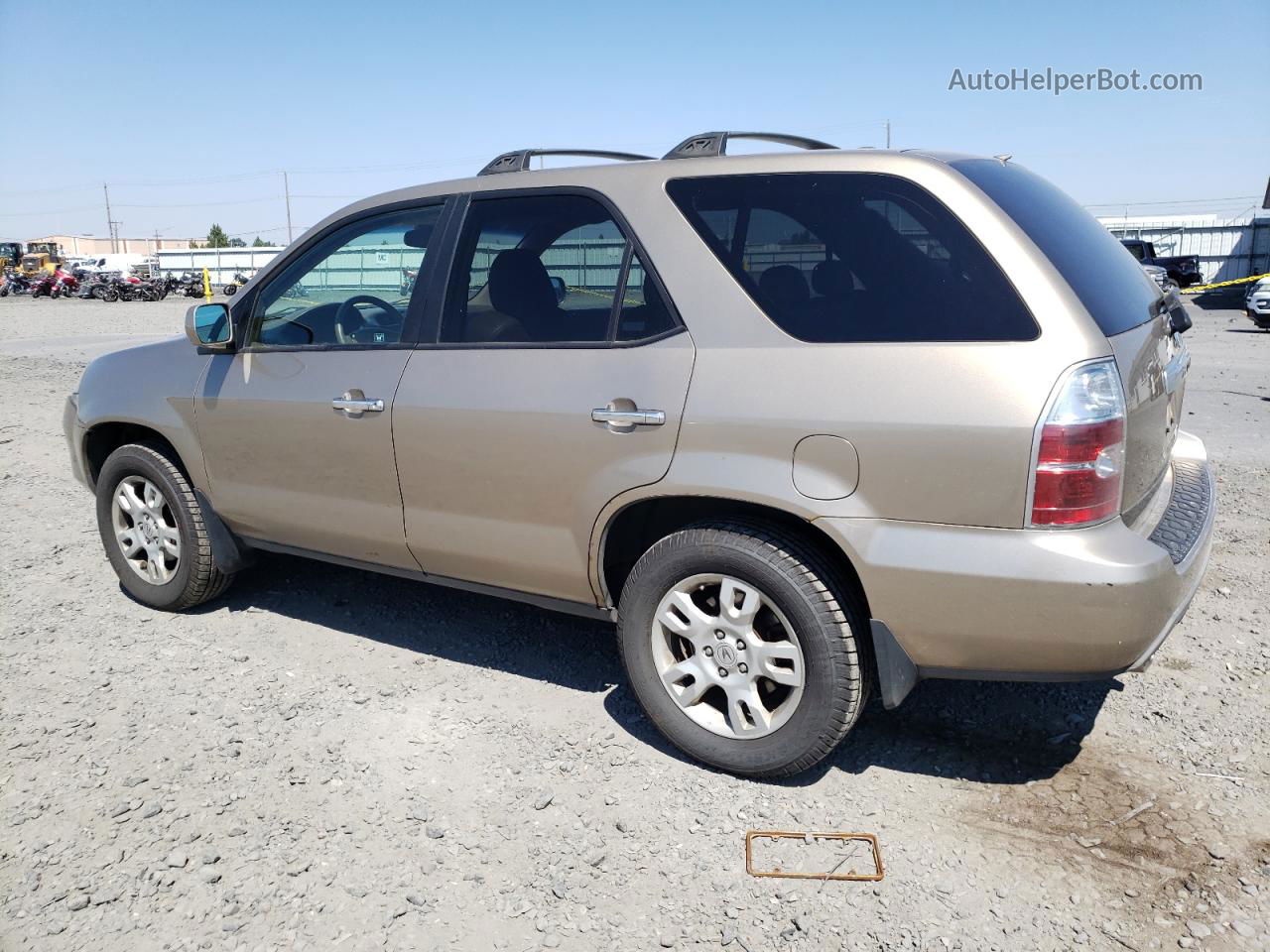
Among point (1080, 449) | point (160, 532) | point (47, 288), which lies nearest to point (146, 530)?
point (160, 532)

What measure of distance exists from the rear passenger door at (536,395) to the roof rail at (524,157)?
17 centimetres

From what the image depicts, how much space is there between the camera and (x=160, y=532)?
4.67m

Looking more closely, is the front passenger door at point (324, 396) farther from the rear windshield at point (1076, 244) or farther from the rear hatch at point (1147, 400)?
the rear hatch at point (1147, 400)

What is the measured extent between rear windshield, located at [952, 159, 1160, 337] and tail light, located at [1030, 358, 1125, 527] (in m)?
0.19

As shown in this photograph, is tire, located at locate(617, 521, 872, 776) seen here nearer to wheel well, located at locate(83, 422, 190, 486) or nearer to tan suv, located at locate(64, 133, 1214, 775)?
tan suv, located at locate(64, 133, 1214, 775)

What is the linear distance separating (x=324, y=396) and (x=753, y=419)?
1.82 metres

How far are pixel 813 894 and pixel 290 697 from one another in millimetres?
2153

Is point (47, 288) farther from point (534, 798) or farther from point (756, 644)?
point (756, 644)

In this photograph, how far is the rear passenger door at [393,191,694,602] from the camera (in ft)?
10.5

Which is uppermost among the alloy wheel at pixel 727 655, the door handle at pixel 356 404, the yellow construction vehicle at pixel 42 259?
the yellow construction vehicle at pixel 42 259

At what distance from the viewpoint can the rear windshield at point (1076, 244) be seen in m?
2.79

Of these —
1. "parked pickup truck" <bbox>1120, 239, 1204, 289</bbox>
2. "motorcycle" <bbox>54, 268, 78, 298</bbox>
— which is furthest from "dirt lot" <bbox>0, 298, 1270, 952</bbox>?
"motorcycle" <bbox>54, 268, 78, 298</bbox>

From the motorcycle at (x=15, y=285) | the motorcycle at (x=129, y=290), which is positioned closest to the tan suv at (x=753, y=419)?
the motorcycle at (x=129, y=290)

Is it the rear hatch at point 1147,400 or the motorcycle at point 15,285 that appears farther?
the motorcycle at point 15,285
